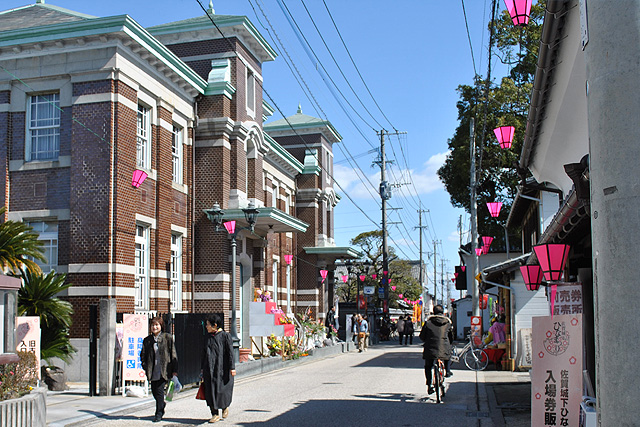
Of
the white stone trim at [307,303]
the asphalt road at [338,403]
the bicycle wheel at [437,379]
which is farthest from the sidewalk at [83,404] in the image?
the white stone trim at [307,303]

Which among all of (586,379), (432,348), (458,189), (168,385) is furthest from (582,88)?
(458,189)

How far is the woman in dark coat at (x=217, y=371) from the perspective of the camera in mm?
10977

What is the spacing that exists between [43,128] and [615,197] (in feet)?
62.7

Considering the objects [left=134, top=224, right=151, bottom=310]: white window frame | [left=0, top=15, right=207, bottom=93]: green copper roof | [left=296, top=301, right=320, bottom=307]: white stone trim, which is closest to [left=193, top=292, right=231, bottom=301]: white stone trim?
[left=134, top=224, right=151, bottom=310]: white window frame

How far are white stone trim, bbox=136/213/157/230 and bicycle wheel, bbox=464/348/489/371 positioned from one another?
10542 mm

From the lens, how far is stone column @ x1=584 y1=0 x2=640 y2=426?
3250 mm

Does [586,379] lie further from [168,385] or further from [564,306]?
[168,385]

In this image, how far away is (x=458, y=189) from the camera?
3662 centimetres

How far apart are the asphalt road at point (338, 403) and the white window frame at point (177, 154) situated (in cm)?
788

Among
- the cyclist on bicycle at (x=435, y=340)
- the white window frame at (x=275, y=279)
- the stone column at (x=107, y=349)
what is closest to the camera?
the cyclist on bicycle at (x=435, y=340)

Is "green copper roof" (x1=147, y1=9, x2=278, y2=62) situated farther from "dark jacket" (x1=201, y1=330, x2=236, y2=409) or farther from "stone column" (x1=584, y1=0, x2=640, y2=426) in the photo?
"stone column" (x1=584, y1=0, x2=640, y2=426)

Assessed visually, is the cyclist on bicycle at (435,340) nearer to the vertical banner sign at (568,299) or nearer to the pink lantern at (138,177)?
the vertical banner sign at (568,299)

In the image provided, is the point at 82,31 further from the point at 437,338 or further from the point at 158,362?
the point at 437,338

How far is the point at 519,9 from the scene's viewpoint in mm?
10047
